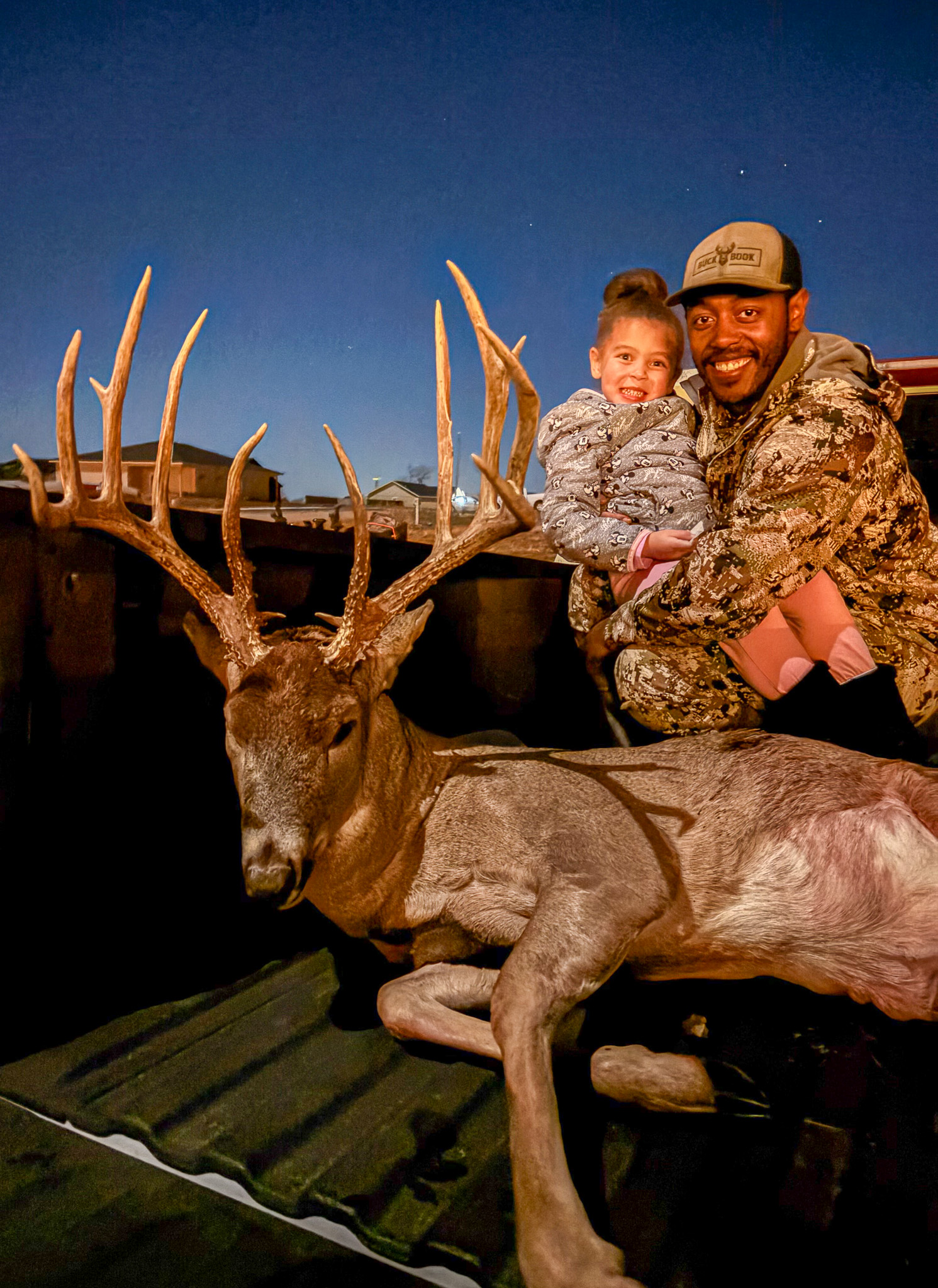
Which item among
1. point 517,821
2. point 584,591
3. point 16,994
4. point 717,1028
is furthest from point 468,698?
point 16,994

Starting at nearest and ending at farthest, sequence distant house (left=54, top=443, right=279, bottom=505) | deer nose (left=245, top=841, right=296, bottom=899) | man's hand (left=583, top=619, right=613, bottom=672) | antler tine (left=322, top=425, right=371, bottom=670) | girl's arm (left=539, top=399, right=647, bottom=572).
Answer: deer nose (left=245, top=841, right=296, bottom=899) < antler tine (left=322, top=425, right=371, bottom=670) < girl's arm (left=539, top=399, right=647, bottom=572) < man's hand (left=583, top=619, right=613, bottom=672) < distant house (left=54, top=443, right=279, bottom=505)

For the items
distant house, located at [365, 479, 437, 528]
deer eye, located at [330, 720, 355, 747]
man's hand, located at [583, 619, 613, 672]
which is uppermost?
distant house, located at [365, 479, 437, 528]

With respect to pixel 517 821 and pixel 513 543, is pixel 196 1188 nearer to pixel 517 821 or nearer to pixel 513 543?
pixel 517 821

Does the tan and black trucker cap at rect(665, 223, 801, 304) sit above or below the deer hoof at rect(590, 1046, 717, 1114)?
above

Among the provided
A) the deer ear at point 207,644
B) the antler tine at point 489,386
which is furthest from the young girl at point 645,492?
the deer ear at point 207,644

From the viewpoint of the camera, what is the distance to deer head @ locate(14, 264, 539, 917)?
2238mm

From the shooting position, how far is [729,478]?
282cm

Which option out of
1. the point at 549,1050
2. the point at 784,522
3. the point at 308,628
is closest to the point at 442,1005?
the point at 549,1050

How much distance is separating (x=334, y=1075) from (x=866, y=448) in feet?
8.13

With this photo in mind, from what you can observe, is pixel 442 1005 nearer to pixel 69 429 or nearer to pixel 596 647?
pixel 596 647

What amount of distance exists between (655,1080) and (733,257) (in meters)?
2.47

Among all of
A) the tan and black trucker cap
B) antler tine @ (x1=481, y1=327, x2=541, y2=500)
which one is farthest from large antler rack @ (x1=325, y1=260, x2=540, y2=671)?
the tan and black trucker cap

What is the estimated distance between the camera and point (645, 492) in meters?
2.88

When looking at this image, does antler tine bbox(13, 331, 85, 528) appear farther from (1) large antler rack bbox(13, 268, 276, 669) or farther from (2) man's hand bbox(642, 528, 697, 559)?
(2) man's hand bbox(642, 528, 697, 559)
